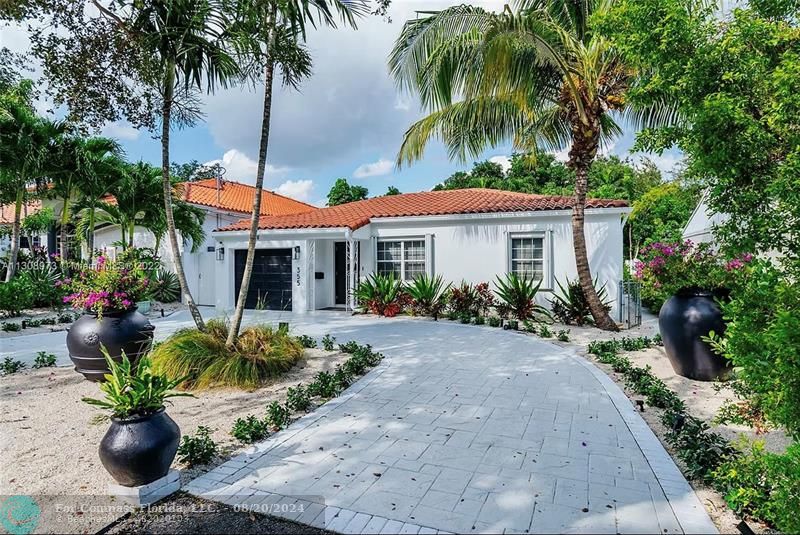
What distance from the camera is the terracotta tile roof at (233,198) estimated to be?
71.2 ft

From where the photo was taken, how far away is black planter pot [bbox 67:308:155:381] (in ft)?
21.3

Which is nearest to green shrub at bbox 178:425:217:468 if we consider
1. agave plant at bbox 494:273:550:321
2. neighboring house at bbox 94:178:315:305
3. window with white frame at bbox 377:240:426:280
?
agave plant at bbox 494:273:550:321

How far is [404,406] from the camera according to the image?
18.5ft

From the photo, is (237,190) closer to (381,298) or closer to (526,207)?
(381,298)

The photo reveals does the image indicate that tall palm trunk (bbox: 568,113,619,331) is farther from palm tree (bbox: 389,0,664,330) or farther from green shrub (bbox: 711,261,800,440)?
green shrub (bbox: 711,261,800,440)

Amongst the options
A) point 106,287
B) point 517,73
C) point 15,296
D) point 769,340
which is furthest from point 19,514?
point 15,296

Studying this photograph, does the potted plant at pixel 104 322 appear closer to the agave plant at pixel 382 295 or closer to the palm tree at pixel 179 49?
the palm tree at pixel 179 49

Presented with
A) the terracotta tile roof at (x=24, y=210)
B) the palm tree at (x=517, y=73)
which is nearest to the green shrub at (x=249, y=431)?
the palm tree at (x=517, y=73)

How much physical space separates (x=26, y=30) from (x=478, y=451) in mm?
9978

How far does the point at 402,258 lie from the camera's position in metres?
15.8

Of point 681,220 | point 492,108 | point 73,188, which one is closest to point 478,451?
point 492,108

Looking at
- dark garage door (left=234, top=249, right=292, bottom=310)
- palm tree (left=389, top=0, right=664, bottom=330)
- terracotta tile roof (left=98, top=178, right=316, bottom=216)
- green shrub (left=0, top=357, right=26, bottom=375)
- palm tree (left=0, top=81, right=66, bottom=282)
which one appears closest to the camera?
green shrub (left=0, top=357, right=26, bottom=375)

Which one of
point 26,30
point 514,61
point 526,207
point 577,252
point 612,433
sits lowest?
point 612,433

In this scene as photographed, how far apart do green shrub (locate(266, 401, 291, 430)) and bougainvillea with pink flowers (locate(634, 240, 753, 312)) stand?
640 centimetres
